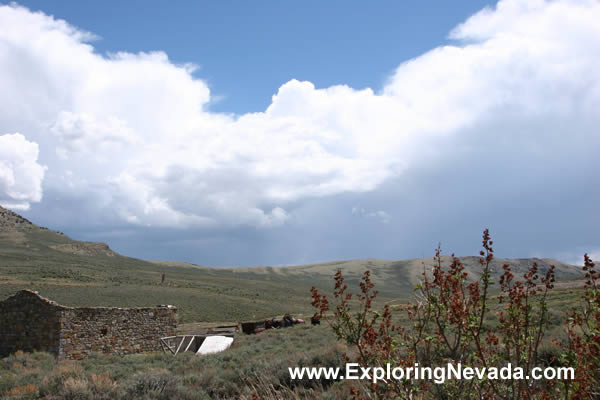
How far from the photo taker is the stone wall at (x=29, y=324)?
1878 cm

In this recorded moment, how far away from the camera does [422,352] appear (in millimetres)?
9031

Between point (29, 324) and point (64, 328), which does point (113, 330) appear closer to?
point (64, 328)

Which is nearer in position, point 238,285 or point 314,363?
point 314,363

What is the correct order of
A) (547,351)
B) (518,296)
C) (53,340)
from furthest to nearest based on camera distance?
1. (53,340)
2. (547,351)
3. (518,296)

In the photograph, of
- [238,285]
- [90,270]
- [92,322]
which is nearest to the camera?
[92,322]

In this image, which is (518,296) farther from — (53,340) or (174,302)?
(174,302)

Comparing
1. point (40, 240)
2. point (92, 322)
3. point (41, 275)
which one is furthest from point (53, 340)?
point (40, 240)

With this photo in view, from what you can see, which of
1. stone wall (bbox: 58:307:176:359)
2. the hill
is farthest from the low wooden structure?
the hill

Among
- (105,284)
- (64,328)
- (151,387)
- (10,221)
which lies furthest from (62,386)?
(10,221)

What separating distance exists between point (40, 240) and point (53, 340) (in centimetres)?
7964

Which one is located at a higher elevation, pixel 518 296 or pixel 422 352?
pixel 518 296

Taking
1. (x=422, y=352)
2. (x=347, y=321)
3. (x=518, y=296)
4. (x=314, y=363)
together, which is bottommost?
(x=314, y=363)

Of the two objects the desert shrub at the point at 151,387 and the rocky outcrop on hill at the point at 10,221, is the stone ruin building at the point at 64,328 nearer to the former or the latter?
the desert shrub at the point at 151,387

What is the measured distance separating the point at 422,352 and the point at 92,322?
17098 mm
